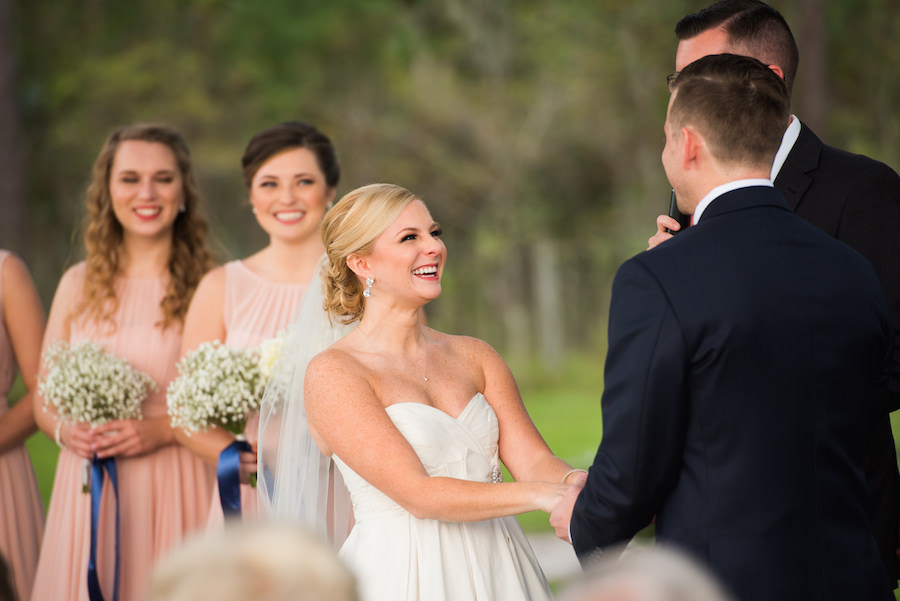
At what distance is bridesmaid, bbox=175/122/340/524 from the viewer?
4.75 metres

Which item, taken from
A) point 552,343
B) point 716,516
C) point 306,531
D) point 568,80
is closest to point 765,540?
point 716,516

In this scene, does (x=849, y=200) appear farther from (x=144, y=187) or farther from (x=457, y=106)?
(x=457, y=106)

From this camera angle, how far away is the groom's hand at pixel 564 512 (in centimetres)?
306

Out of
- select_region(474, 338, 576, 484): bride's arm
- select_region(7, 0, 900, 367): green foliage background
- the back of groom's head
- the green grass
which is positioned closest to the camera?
the back of groom's head

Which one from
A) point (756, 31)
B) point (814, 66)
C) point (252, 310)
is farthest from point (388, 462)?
point (814, 66)

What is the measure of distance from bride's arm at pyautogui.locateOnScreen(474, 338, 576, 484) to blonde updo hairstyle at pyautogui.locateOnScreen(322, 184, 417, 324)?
0.47m

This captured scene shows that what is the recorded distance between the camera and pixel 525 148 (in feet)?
59.5

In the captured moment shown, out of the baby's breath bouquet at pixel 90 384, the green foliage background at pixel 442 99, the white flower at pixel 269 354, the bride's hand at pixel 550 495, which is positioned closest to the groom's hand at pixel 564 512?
the bride's hand at pixel 550 495

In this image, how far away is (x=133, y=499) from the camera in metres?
4.86

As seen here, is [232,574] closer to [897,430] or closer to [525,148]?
[897,430]

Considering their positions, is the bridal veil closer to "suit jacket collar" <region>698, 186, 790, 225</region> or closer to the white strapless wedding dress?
the white strapless wedding dress

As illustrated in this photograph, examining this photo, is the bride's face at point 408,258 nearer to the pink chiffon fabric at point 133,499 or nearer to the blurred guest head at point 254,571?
the pink chiffon fabric at point 133,499

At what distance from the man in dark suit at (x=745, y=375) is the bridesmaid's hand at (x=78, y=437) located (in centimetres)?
282

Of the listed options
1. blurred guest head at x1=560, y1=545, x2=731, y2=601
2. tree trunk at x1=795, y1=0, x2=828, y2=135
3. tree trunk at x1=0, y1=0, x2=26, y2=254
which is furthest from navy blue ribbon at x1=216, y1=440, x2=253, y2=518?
tree trunk at x1=795, y1=0, x2=828, y2=135
